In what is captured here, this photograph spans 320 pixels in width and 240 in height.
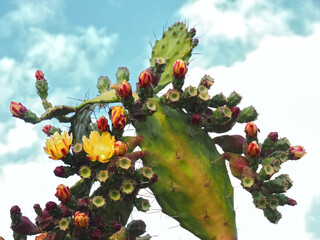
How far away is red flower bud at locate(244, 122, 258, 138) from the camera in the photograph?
3.91m

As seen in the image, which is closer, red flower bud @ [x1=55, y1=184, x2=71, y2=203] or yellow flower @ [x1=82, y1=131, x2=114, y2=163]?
red flower bud @ [x1=55, y1=184, x2=71, y2=203]

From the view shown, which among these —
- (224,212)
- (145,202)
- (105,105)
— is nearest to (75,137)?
(105,105)

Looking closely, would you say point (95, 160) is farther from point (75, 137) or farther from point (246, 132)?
point (246, 132)

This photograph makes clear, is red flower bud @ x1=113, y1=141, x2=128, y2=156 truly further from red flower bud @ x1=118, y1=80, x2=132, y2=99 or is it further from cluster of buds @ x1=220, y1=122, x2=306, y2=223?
cluster of buds @ x1=220, y1=122, x2=306, y2=223

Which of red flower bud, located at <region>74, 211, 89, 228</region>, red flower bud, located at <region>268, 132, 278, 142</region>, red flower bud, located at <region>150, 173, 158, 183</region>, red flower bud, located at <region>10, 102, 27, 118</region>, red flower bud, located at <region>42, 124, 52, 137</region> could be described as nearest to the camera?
red flower bud, located at <region>74, 211, 89, 228</region>

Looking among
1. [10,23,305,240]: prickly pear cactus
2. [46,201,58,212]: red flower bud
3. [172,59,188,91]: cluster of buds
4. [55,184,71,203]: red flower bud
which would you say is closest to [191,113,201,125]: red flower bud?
[10,23,305,240]: prickly pear cactus

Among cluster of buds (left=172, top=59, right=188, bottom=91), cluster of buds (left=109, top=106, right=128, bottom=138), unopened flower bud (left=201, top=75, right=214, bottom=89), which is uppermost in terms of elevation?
unopened flower bud (left=201, top=75, right=214, bottom=89)

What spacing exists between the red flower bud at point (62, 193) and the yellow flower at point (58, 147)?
0.22m

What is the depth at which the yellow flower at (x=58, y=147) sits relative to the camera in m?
3.66

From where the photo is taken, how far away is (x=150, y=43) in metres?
4.81

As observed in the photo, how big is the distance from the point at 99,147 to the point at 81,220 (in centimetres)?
51

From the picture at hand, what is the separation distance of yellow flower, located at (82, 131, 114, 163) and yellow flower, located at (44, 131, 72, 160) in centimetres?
13

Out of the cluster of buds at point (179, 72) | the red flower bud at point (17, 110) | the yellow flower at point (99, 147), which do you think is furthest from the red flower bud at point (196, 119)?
the red flower bud at point (17, 110)

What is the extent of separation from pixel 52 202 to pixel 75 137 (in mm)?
805
